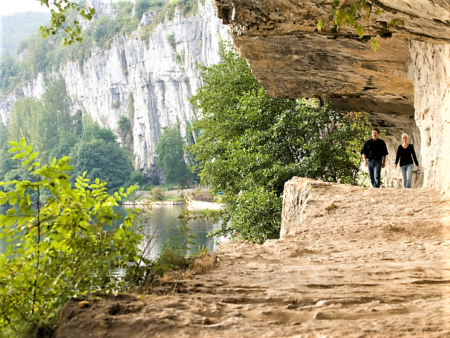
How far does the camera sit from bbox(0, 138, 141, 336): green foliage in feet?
8.50

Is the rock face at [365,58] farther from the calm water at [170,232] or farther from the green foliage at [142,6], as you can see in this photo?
the green foliage at [142,6]

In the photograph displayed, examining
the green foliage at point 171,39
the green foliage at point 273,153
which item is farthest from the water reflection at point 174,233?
the green foliage at point 171,39

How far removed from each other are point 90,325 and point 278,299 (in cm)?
117

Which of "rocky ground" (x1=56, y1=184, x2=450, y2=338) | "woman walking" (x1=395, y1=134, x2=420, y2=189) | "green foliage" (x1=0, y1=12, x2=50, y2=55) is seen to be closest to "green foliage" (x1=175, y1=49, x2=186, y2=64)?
"woman walking" (x1=395, y1=134, x2=420, y2=189)

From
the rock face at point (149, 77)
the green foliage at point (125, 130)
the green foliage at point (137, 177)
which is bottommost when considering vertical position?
the green foliage at point (137, 177)

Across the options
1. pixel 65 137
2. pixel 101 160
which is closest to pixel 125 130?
pixel 65 137

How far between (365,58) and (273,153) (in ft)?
19.2

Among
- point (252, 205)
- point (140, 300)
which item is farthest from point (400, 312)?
point (252, 205)

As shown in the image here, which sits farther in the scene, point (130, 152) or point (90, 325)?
point (130, 152)

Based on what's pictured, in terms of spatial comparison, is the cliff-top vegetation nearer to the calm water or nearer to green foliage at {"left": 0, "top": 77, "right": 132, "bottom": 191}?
green foliage at {"left": 0, "top": 77, "right": 132, "bottom": 191}

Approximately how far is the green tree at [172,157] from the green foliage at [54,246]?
59122mm

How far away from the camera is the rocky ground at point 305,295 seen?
2350 mm

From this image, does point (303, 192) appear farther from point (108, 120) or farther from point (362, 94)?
point (108, 120)

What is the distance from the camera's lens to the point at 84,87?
81.6m
